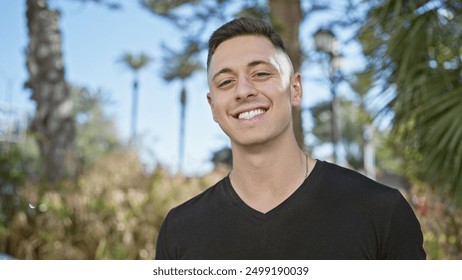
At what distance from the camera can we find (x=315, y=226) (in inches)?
65.4

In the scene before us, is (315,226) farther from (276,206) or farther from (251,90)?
(251,90)

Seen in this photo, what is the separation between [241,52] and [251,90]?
6.0 inches

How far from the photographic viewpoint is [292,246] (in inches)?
65.3

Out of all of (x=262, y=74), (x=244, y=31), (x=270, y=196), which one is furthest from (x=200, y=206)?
(x=244, y=31)

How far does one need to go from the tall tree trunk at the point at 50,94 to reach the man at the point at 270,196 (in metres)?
7.17

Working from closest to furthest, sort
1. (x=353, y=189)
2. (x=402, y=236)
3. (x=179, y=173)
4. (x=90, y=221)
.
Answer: (x=402, y=236) → (x=353, y=189) → (x=90, y=221) → (x=179, y=173)

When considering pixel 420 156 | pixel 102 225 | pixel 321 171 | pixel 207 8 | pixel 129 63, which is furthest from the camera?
pixel 129 63

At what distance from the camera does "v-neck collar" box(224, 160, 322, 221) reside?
5.58 feet

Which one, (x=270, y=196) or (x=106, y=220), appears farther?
(x=106, y=220)

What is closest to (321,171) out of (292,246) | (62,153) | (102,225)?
(292,246)

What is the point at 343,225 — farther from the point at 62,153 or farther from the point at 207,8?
the point at 62,153

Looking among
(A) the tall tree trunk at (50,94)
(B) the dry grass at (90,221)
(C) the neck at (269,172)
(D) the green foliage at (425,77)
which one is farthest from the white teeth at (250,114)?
(A) the tall tree trunk at (50,94)

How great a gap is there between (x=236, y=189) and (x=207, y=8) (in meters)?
6.73
